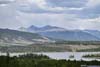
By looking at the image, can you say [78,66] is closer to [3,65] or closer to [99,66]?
[99,66]

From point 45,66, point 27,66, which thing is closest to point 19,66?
point 27,66

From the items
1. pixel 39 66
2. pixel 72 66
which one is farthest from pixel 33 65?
pixel 72 66

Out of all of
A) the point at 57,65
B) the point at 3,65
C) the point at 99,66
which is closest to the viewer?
the point at 3,65

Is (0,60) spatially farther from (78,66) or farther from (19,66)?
(78,66)

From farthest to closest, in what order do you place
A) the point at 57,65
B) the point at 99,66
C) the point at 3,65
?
the point at 99,66 < the point at 57,65 < the point at 3,65

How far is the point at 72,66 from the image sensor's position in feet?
365

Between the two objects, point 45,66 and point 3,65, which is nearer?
point 3,65

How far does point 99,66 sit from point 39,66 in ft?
57.3

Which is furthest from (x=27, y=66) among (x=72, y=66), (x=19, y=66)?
(x=72, y=66)

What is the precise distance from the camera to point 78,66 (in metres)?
115

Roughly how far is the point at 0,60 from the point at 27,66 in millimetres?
7137

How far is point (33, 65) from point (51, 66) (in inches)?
199

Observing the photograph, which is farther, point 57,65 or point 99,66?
point 99,66

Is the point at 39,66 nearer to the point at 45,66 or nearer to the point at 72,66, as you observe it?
the point at 45,66
